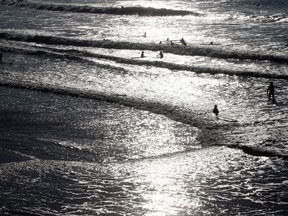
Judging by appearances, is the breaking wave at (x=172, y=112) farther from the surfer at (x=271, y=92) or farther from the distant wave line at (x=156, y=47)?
the distant wave line at (x=156, y=47)

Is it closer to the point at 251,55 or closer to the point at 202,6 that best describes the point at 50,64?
the point at 251,55

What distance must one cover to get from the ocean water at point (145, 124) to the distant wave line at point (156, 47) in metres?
0.12

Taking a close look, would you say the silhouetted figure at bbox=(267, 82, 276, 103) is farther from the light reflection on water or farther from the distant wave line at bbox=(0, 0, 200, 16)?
the distant wave line at bbox=(0, 0, 200, 16)

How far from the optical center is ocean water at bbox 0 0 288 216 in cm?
1477

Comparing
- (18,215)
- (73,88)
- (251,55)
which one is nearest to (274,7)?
(251,55)

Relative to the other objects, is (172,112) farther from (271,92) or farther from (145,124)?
(271,92)

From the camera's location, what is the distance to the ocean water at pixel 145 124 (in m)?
14.8

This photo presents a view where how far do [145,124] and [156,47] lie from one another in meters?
19.5

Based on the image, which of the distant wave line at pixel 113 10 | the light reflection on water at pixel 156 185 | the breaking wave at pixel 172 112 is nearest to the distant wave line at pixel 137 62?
the breaking wave at pixel 172 112

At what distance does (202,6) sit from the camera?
6556 centimetres

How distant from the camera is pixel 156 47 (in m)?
40.2

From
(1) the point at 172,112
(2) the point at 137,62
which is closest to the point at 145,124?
(1) the point at 172,112

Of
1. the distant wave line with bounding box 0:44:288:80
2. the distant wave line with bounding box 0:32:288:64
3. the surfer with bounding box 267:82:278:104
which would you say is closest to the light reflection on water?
the surfer with bounding box 267:82:278:104

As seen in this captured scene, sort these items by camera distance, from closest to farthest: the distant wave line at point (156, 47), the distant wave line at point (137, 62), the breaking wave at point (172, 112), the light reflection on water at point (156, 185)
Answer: the light reflection on water at point (156, 185) < the breaking wave at point (172, 112) < the distant wave line at point (137, 62) < the distant wave line at point (156, 47)
